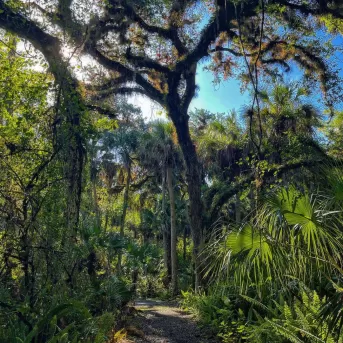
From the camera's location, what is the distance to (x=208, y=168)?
18328 millimetres

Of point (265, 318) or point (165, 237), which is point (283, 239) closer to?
point (265, 318)

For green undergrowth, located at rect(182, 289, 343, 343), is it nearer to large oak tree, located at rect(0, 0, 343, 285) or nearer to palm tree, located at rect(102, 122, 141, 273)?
large oak tree, located at rect(0, 0, 343, 285)

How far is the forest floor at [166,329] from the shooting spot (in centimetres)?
772

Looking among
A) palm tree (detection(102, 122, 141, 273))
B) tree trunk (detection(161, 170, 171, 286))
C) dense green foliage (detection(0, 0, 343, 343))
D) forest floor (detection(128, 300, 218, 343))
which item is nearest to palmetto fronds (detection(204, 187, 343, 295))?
dense green foliage (detection(0, 0, 343, 343))

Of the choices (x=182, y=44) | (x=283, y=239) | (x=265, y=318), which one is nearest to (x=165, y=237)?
(x=182, y=44)

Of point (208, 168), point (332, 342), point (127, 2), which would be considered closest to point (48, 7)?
point (127, 2)

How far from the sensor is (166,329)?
8852 millimetres

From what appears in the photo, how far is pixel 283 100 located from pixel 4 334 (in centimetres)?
1338

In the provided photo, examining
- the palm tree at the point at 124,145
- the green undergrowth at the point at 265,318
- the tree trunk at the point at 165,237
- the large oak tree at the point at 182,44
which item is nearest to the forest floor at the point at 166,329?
the green undergrowth at the point at 265,318

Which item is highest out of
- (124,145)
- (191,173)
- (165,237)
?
(124,145)

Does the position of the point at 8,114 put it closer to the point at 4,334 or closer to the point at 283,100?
the point at 4,334

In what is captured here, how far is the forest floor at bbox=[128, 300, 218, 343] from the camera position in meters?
7.72

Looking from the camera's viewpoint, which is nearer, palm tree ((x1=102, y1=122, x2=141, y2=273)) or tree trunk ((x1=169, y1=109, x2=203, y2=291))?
tree trunk ((x1=169, y1=109, x2=203, y2=291))

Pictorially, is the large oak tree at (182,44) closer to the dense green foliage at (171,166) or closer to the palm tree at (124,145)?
the dense green foliage at (171,166)
